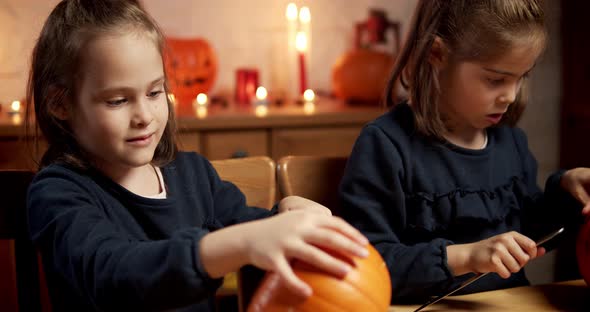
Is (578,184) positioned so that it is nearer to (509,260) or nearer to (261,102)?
(509,260)

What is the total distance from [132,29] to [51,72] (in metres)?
0.13

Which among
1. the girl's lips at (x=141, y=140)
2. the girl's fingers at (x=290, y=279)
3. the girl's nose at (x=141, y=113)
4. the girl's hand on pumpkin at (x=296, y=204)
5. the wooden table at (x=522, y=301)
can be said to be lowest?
the wooden table at (x=522, y=301)

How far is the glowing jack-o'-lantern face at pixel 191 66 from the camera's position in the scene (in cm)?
255

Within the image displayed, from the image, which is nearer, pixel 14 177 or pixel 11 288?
pixel 14 177

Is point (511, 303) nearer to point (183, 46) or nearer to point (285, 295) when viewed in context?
point (285, 295)

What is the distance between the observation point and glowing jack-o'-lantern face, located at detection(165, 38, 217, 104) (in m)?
2.55

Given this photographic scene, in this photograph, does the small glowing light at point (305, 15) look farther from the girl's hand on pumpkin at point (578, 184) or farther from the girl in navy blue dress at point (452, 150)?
the girl's hand on pumpkin at point (578, 184)

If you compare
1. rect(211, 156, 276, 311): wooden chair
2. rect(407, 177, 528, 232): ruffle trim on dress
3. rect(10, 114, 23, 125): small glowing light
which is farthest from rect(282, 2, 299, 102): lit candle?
rect(407, 177, 528, 232): ruffle trim on dress

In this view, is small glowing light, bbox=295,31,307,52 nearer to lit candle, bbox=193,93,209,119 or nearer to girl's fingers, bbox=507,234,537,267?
lit candle, bbox=193,93,209,119

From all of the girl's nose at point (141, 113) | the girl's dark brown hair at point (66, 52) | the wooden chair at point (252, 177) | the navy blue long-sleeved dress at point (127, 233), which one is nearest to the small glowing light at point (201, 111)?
the wooden chair at point (252, 177)

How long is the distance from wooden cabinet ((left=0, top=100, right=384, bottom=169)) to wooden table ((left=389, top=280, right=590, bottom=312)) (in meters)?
1.33

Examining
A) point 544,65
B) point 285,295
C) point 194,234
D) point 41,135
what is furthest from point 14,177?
point 544,65

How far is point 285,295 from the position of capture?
628mm

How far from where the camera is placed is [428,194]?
3.82 ft
